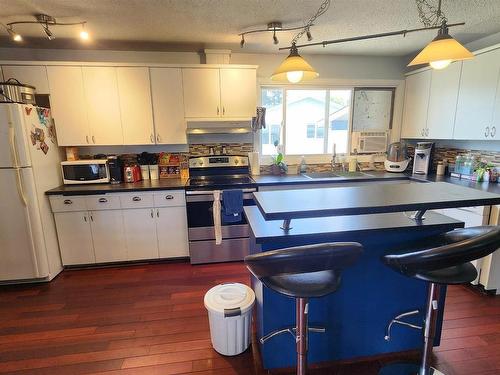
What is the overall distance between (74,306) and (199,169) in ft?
6.31

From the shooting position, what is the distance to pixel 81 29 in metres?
2.61

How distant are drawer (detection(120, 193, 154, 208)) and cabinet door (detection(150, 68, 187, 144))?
0.70 m

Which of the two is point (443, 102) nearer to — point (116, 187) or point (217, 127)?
point (217, 127)

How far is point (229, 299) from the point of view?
1807mm

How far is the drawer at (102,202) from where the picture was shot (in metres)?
2.90

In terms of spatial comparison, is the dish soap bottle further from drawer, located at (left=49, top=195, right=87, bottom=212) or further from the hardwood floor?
drawer, located at (left=49, top=195, right=87, bottom=212)

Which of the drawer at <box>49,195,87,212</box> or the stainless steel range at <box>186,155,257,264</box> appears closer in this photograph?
the drawer at <box>49,195,87,212</box>

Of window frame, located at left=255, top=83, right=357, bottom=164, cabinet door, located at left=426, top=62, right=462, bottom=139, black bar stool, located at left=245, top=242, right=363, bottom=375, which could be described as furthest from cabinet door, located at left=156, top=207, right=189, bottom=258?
cabinet door, located at left=426, top=62, right=462, bottom=139

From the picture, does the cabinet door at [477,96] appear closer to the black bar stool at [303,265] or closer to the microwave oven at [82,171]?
the black bar stool at [303,265]

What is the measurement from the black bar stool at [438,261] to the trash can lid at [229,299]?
862mm

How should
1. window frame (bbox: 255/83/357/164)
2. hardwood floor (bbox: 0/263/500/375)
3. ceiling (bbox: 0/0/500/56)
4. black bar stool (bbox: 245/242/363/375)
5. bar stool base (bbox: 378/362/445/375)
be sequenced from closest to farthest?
black bar stool (bbox: 245/242/363/375) → bar stool base (bbox: 378/362/445/375) → hardwood floor (bbox: 0/263/500/375) → ceiling (bbox: 0/0/500/56) → window frame (bbox: 255/83/357/164)

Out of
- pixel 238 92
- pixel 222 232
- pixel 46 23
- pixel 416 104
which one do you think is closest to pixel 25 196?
pixel 46 23

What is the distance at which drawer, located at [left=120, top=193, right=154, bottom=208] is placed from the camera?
2.95 metres

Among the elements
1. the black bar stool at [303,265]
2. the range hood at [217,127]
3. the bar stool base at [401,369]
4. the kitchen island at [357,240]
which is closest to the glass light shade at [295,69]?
the kitchen island at [357,240]
